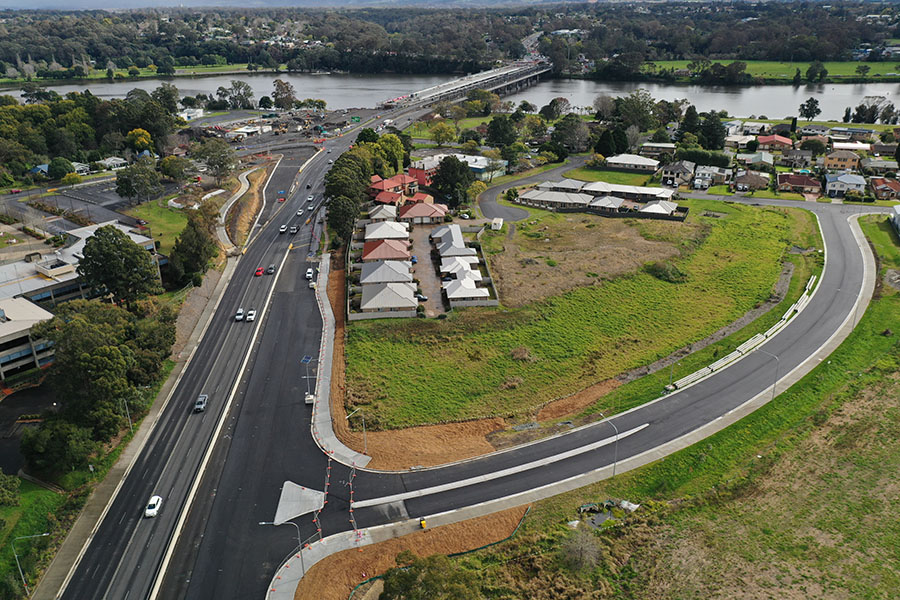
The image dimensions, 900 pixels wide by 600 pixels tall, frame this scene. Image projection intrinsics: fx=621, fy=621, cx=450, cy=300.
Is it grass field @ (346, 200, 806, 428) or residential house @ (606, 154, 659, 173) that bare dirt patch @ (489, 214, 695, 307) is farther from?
residential house @ (606, 154, 659, 173)

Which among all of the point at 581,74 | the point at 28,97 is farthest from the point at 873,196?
the point at 28,97

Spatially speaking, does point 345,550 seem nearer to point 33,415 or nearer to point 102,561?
point 102,561

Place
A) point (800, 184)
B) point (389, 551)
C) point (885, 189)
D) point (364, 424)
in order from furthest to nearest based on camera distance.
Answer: point (800, 184) → point (885, 189) → point (364, 424) → point (389, 551)

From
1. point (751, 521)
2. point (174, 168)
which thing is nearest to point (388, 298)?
point (751, 521)

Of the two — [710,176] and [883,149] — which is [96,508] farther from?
[883,149]

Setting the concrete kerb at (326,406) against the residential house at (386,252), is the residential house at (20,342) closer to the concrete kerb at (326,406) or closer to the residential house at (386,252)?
the concrete kerb at (326,406)

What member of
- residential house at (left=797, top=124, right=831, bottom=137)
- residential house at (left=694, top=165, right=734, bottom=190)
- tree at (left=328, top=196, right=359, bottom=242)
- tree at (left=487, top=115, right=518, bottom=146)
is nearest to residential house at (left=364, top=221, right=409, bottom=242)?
tree at (left=328, top=196, right=359, bottom=242)

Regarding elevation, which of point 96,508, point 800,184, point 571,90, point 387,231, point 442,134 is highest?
point 571,90
